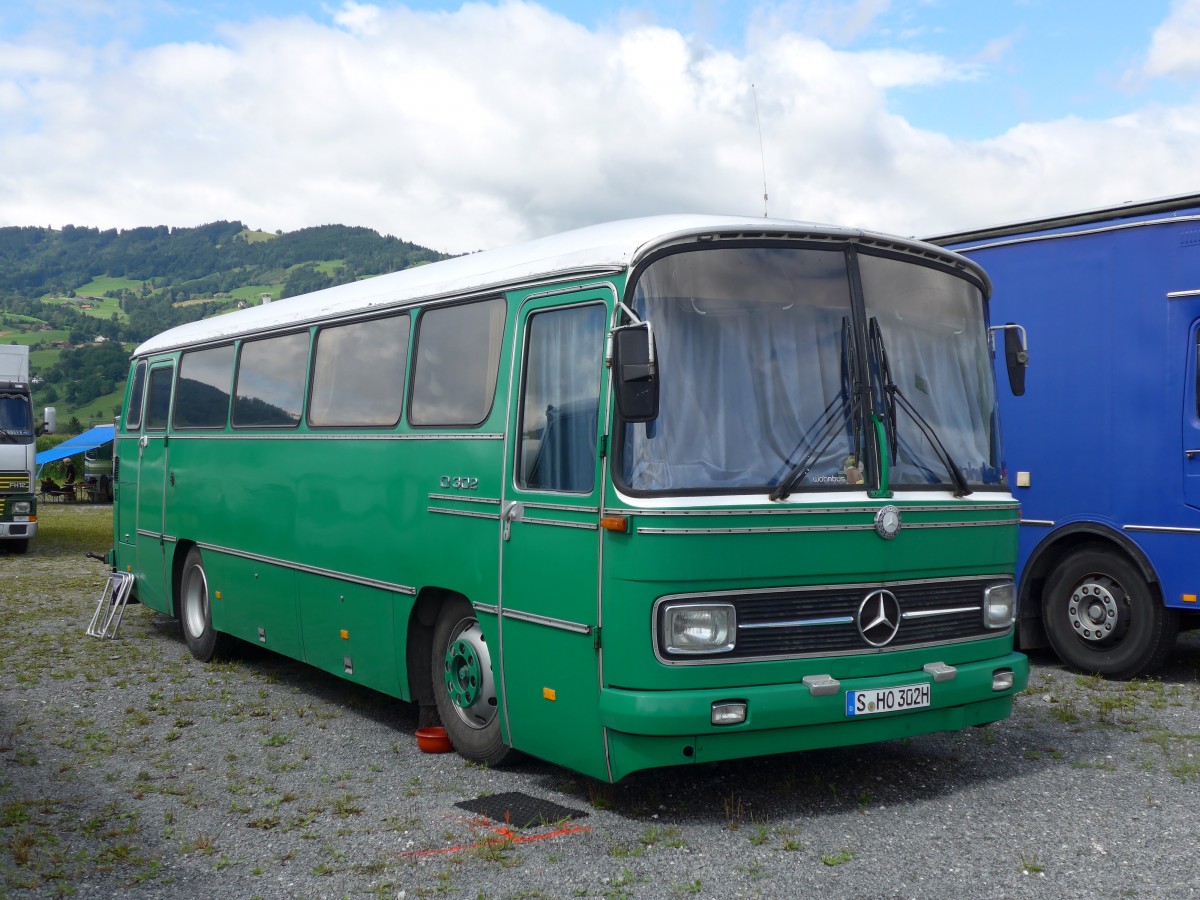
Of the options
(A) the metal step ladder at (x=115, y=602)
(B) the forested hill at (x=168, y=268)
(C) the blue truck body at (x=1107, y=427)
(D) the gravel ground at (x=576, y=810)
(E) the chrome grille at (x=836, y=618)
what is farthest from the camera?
(B) the forested hill at (x=168, y=268)

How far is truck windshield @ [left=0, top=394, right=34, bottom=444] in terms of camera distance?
21953 millimetres

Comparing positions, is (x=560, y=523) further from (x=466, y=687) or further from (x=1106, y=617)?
(x=1106, y=617)

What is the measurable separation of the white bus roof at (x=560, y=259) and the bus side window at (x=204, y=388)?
4.63 feet

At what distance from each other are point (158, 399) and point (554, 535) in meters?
7.30

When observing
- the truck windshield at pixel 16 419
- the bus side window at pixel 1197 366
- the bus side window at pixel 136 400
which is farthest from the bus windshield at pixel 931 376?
the truck windshield at pixel 16 419

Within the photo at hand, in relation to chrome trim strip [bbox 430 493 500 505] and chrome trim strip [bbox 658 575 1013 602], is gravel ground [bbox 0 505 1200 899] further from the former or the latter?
chrome trim strip [bbox 430 493 500 505]

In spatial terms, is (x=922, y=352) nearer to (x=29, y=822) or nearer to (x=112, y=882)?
(x=112, y=882)

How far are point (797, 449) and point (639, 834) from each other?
191cm

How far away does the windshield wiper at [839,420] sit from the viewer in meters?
6.00

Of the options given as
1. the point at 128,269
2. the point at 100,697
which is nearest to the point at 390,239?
the point at 128,269

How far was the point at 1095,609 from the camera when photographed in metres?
9.79

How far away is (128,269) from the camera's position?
174 m

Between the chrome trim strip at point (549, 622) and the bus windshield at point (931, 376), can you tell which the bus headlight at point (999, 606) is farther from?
the chrome trim strip at point (549, 622)

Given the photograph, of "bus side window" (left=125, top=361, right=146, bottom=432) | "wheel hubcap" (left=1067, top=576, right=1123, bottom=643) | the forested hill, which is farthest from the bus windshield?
the forested hill
